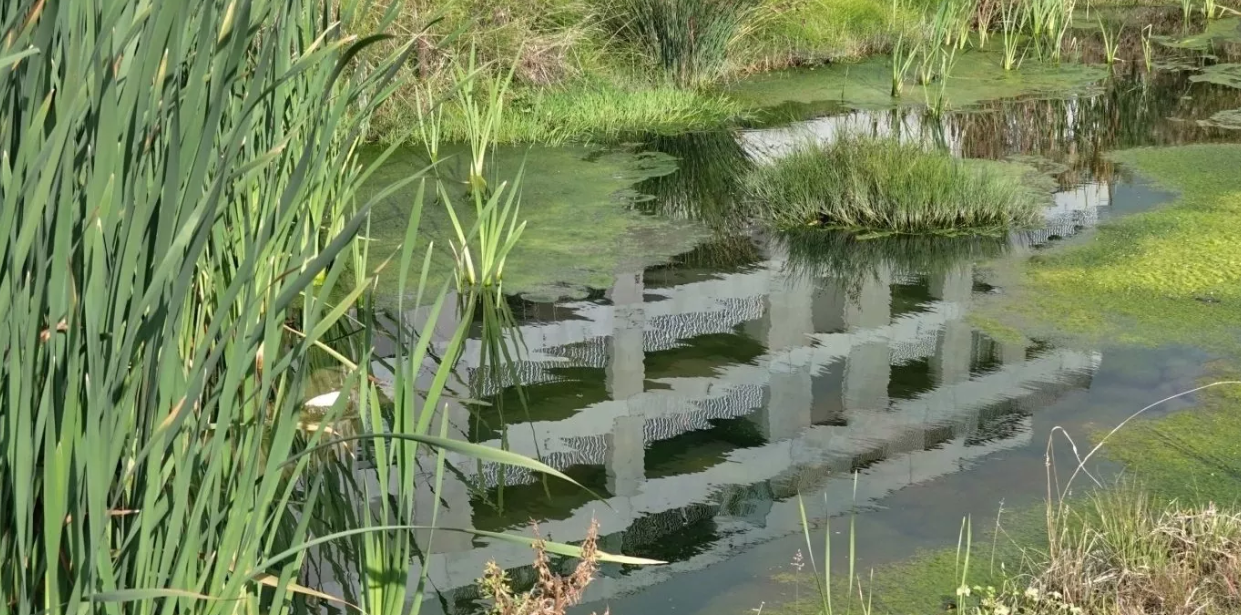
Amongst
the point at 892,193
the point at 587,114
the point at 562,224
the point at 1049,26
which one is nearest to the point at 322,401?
the point at 562,224

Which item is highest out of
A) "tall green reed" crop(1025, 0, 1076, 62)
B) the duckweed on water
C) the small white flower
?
"tall green reed" crop(1025, 0, 1076, 62)

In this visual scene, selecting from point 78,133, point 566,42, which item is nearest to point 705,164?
point 566,42

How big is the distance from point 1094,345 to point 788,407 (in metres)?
1.07

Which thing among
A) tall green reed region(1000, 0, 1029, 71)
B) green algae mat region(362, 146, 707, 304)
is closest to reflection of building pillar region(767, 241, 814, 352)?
green algae mat region(362, 146, 707, 304)

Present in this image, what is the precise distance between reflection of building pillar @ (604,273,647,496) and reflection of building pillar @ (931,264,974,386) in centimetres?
88

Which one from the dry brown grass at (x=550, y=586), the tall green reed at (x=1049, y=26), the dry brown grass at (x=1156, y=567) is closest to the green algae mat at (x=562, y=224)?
the dry brown grass at (x=1156, y=567)

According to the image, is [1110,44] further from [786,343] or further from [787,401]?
[787,401]

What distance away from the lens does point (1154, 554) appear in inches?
101

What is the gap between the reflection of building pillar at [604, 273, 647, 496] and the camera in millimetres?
3395

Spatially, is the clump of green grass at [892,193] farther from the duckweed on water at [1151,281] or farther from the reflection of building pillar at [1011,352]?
the reflection of building pillar at [1011,352]

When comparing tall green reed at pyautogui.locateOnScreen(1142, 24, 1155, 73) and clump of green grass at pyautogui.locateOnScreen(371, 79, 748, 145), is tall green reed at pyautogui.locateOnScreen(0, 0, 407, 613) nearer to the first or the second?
clump of green grass at pyautogui.locateOnScreen(371, 79, 748, 145)

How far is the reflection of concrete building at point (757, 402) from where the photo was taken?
3135 mm

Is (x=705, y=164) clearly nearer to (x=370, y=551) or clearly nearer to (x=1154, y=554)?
(x=1154, y=554)

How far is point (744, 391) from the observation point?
157 inches
